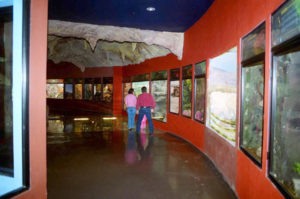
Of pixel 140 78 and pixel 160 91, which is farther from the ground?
pixel 140 78

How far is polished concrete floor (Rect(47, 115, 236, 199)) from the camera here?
3.54 metres

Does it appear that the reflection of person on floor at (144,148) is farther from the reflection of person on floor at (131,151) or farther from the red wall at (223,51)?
the red wall at (223,51)

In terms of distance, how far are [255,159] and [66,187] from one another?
294 centimetres

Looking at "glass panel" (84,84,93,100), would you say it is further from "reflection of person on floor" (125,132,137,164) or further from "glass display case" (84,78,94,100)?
"reflection of person on floor" (125,132,137,164)

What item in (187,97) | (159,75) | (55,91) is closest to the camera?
(187,97)

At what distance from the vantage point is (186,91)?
24.1ft

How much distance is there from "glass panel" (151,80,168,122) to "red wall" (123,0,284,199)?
1.18 m

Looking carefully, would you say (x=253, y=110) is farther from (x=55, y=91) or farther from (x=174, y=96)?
(x=55, y=91)

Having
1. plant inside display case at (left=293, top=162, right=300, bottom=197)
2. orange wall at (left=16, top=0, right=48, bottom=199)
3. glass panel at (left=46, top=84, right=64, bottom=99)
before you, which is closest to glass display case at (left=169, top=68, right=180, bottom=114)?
plant inside display case at (left=293, top=162, right=300, bottom=197)

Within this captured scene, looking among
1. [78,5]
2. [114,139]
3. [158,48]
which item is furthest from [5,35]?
[158,48]

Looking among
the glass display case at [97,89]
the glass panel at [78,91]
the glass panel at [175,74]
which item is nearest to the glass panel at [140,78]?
the glass panel at [175,74]

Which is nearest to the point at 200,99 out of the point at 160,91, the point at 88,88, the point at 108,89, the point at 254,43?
the point at 254,43

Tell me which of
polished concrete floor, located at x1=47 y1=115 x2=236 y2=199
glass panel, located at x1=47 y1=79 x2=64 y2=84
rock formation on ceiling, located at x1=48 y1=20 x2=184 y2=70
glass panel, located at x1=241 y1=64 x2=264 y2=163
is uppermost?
rock formation on ceiling, located at x1=48 y1=20 x2=184 y2=70

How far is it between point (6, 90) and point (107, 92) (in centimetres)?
1368
